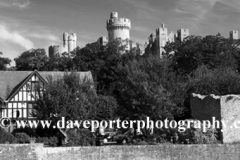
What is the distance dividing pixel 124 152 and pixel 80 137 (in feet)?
18.8

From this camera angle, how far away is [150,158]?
18.5 meters

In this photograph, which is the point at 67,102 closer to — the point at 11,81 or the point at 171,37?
the point at 11,81

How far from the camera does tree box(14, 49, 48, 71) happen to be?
64250mm

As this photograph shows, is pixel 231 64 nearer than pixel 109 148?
No

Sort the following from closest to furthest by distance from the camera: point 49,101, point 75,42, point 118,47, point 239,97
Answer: point 239,97
point 49,101
point 118,47
point 75,42

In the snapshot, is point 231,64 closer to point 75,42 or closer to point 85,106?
point 85,106

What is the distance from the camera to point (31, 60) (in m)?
65.0


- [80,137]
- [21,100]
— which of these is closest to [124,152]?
[80,137]

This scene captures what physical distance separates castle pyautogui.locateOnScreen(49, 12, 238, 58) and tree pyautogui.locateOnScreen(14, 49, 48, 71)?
9.41m

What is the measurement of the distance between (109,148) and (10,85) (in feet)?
69.2

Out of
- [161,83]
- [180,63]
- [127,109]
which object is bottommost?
[127,109]

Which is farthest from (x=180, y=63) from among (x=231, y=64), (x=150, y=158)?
(x=150, y=158)

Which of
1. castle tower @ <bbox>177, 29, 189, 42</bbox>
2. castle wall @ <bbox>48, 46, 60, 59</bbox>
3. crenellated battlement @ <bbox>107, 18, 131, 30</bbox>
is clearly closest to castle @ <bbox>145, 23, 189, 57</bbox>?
castle tower @ <bbox>177, 29, 189, 42</bbox>

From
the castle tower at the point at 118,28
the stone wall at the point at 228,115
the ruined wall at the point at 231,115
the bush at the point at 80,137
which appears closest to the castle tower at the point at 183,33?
the castle tower at the point at 118,28
